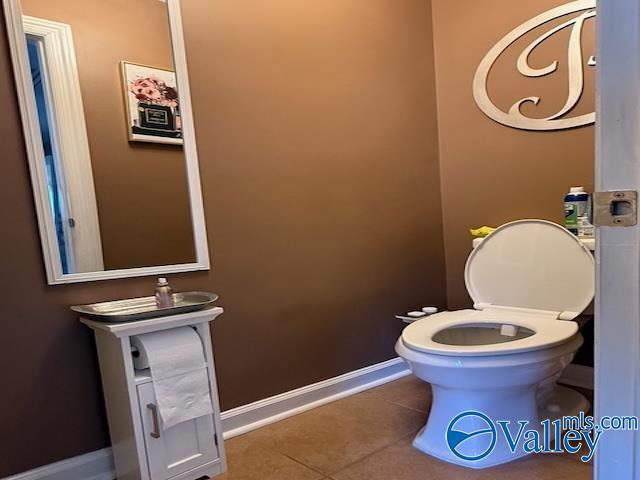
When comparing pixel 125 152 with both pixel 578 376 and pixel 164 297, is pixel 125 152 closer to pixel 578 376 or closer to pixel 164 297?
pixel 164 297

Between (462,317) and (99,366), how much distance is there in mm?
1339

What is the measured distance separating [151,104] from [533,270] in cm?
158

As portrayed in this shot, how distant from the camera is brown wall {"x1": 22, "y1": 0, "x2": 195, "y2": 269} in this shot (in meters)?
1.42

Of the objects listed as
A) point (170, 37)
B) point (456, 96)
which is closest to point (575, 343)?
point (456, 96)

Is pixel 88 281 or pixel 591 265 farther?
pixel 591 265

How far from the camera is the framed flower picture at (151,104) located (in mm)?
1498

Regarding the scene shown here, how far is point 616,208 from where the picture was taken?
0.59 meters

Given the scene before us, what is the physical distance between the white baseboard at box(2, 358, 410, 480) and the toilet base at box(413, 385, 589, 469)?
528 mm

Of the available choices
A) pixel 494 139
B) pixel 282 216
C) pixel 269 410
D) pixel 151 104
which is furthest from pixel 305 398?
pixel 494 139

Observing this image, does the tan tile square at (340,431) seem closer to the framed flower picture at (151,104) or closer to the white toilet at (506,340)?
the white toilet at (506,340)

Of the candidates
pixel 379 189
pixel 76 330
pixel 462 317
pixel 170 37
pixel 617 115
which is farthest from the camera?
pixel 379 189

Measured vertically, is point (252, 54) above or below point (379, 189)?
above

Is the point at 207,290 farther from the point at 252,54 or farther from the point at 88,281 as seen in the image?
the point at 252,54

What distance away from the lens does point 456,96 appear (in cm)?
226
